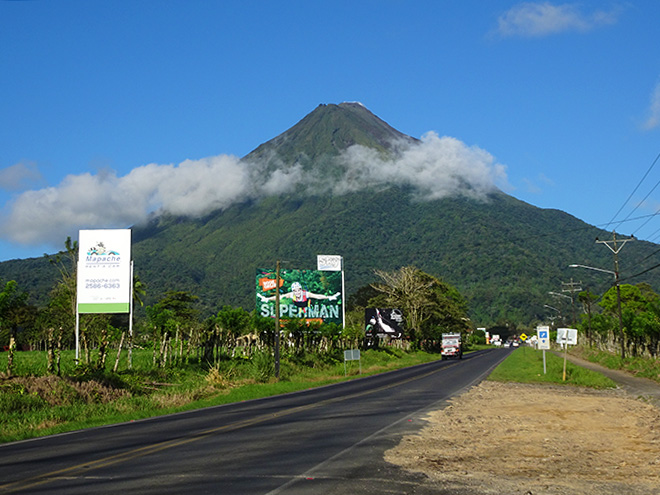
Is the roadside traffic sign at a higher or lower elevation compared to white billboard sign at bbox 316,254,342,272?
lower

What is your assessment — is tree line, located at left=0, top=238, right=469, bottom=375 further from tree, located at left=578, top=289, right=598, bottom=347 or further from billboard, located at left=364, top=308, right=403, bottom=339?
tree, located at left=578, top=289, right=598, bottom=347

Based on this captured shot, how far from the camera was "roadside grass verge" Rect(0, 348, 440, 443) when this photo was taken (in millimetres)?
21719

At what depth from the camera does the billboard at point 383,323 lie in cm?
8319

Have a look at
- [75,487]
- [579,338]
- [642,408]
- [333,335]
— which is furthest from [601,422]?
[579,338]

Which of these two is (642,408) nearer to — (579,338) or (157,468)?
(157,468)

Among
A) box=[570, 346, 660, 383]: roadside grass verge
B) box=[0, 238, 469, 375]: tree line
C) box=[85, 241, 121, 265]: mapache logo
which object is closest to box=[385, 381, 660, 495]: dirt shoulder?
box=[0, 238, 469, 375]: tree line

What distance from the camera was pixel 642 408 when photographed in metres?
22.8

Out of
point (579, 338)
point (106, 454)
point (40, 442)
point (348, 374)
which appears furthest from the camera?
point (579, 338)

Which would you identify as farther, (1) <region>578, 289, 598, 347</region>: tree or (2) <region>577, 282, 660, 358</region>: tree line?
(1) <region>578, 289, 598, 347</region>: tree

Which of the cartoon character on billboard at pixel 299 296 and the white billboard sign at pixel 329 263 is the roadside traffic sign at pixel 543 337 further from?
the white billboard sign at pixel 329 263

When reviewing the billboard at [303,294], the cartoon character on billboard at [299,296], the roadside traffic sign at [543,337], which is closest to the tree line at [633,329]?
the roadside traffic sign at [543,337]

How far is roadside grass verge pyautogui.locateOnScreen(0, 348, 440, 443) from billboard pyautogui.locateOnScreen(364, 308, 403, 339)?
127ft

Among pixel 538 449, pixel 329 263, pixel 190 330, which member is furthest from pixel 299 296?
pixel 538 449

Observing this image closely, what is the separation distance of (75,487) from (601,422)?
14.3 m
